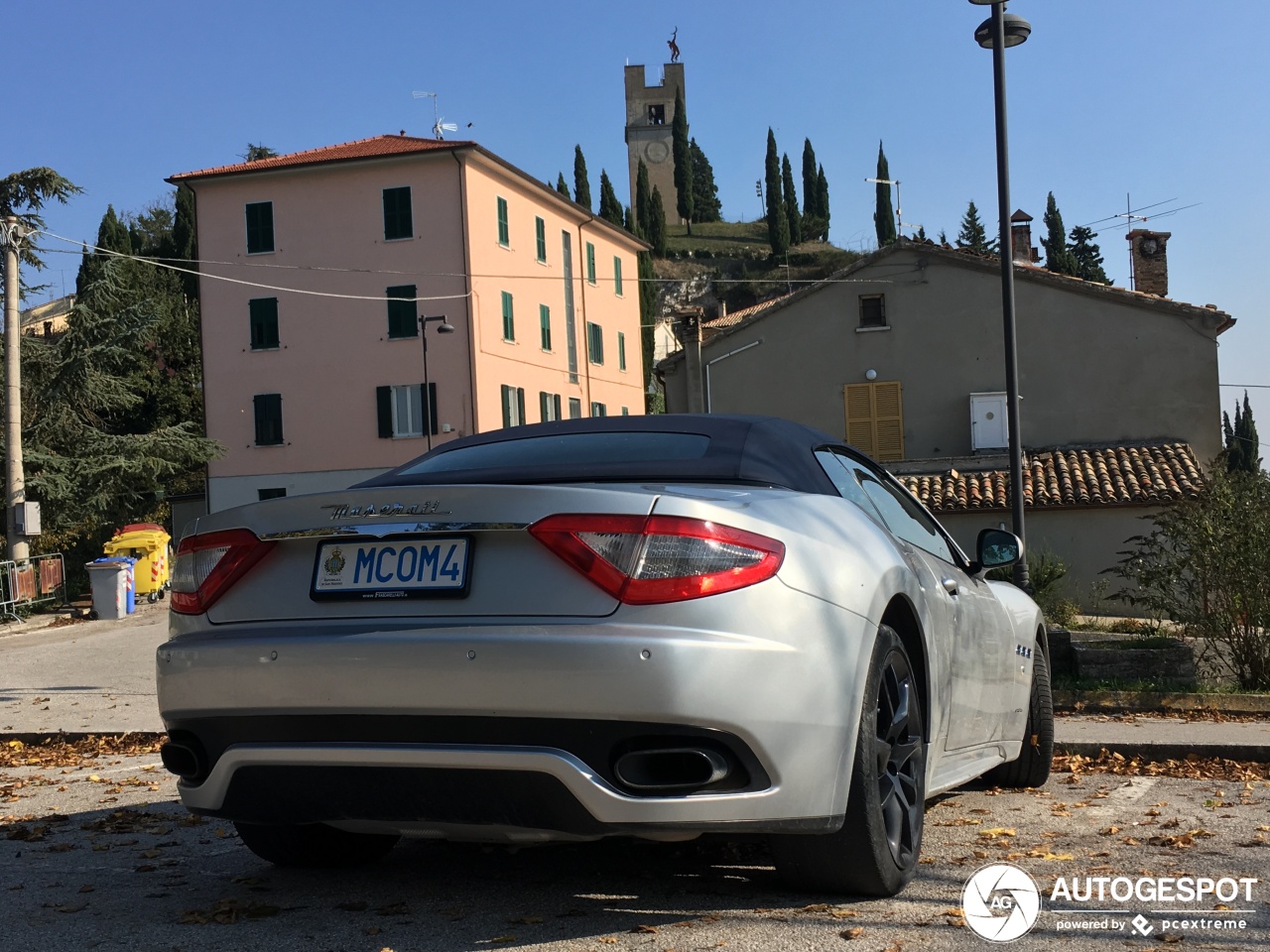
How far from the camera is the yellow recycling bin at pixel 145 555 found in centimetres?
2652

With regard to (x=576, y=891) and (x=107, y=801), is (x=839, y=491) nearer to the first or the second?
(x=576, y=891)

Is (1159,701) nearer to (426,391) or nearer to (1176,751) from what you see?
(1176,751)

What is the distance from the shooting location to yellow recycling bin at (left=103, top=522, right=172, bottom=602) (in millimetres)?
26516

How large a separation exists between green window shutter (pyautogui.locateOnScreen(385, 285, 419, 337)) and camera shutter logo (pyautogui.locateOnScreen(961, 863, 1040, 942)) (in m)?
41.4

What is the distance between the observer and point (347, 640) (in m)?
3.56

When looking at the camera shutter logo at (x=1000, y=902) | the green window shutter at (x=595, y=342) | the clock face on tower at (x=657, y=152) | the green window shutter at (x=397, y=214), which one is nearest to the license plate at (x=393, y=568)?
the camera shutter logo at (x=1000, y=902)

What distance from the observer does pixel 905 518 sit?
17.0 ft

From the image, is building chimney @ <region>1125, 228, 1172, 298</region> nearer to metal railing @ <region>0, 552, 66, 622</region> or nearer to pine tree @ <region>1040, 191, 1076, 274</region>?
metal railing @ <region>0, 552, 66, 622</region>

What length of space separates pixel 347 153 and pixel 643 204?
9954 cm

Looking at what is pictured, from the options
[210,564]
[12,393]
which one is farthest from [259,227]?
[210,564]

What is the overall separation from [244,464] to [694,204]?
117338mm

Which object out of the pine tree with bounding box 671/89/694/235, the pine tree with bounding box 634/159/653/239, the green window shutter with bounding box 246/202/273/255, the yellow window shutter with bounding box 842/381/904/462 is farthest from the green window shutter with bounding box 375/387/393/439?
the pine tree with bounding box 671/89/694/235

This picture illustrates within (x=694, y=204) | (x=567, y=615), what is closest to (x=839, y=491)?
(x=567, y=615)

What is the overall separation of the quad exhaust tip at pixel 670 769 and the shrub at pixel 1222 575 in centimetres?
836
